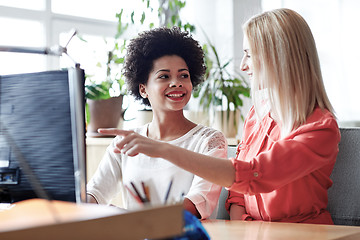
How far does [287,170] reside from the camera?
121cm

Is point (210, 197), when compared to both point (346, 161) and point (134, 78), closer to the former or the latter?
point (346, 161)

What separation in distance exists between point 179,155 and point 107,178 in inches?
29.3

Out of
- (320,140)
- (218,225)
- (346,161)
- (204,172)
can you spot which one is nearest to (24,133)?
(204,172)

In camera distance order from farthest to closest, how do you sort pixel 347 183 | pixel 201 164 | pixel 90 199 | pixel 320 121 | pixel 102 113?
pixel 102 113 → pixel 90 199 → pixel 347 183 → pixel 320 121 → pixel 201 164

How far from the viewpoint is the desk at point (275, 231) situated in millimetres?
1087

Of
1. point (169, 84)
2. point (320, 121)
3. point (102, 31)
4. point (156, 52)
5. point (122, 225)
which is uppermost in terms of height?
point (102, 31)

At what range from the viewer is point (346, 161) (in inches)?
58.1

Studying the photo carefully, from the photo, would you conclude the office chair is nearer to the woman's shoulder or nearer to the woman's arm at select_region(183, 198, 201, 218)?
the woman's shoulder

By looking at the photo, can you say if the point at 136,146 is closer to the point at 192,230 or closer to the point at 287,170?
the point at 192,230

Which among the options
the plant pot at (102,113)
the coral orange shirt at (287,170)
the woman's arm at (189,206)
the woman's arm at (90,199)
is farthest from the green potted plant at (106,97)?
the woman's arm at (189,206)

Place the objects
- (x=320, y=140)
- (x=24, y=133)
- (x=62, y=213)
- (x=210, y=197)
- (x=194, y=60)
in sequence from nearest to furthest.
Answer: (x=62, y=213) < (x=24, y=133) < (x=320, y=140) < (x=210, y=197) < (x=194, y=60)

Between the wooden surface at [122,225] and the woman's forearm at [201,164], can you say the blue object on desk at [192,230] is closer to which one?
the wooden surface at [122,225]

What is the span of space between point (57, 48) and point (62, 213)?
0.34 m

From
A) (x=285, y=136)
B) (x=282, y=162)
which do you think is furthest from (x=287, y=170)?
(x=285, y=136)
